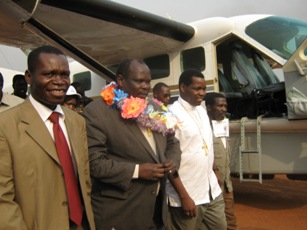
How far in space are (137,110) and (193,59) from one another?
5.44m

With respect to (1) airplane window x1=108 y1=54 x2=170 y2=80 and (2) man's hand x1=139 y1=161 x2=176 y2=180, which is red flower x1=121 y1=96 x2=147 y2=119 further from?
(1) airplane window x1=108 y1=54 x2=170 y2=80

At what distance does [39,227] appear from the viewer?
186 centimetres

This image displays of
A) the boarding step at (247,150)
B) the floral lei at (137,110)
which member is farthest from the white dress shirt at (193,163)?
Answer: the boarding step at (247,150)

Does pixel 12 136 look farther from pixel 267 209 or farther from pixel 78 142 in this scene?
pixel 267 209

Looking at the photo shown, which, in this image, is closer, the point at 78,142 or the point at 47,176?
the point at 47,176

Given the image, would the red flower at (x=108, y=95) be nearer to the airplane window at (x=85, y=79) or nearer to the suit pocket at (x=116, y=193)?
the suit pocket at (x=116, y=193)

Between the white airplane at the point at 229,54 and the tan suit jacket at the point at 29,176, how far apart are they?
3883mm

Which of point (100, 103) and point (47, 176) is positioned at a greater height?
point (100, 103)

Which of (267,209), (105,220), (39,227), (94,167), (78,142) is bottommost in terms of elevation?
(267,209)

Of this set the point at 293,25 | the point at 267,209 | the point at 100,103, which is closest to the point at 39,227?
the point at 100,103

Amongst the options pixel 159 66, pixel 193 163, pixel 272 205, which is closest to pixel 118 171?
pixel 193 163

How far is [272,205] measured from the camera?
7.13 m

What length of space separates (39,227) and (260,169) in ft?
16.6

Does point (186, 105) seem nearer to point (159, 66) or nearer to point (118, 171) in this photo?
point (118, 171)
